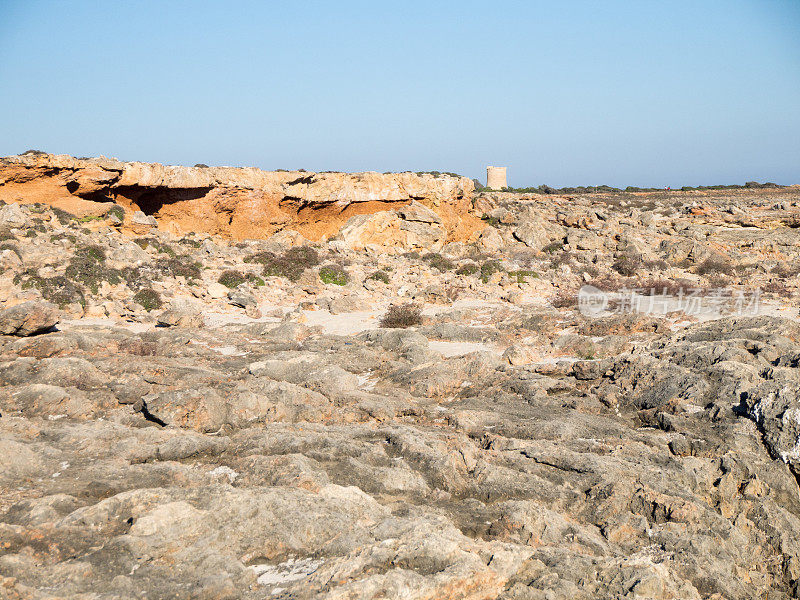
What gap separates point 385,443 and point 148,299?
12042mm

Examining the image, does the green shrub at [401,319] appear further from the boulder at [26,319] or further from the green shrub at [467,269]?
the boulder at [26,319]

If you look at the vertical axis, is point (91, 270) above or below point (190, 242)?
below

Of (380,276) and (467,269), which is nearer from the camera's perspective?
(380,276)

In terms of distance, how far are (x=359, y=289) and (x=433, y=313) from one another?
3734 mm

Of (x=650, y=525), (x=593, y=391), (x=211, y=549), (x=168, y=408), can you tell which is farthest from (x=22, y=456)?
(x=593, y=391)

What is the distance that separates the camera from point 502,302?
57.7 ft

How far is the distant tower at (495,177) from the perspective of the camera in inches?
1992

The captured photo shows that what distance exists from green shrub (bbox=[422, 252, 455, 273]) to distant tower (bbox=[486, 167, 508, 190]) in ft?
95.9

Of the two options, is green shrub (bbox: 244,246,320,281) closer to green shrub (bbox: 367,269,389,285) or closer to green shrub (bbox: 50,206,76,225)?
green shrub (bbox: 367,269,389,285)

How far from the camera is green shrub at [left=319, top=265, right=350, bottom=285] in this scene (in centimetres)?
1980

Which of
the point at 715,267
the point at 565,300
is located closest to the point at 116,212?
the point at 565,300

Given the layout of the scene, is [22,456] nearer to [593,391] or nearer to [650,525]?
[650,525]

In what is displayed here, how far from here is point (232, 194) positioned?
2305 cm

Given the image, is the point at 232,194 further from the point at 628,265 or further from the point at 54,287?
the point at 628,265
